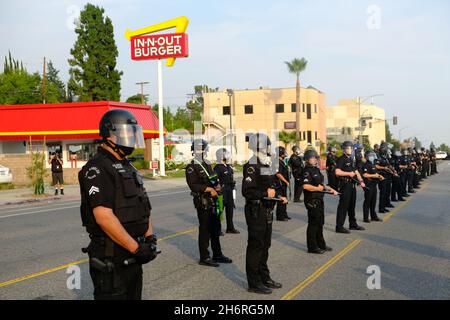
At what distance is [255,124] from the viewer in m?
70.2

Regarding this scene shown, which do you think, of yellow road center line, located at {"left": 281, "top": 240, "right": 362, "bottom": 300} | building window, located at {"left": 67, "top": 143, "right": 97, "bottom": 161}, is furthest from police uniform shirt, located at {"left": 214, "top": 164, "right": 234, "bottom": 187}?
building window, located at {"left": 67, "top": 143, "right": 97, "bottom": 161}

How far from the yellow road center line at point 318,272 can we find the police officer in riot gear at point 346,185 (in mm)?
1096

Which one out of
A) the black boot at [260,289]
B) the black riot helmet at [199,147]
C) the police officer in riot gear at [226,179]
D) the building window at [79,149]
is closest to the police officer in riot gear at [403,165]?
the police officer in riot gear at [226,179]

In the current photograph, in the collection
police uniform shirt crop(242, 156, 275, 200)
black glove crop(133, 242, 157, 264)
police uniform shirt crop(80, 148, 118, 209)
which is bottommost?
black glove crop(133, 242, 157, 264)

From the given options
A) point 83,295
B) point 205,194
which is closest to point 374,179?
point 205,194

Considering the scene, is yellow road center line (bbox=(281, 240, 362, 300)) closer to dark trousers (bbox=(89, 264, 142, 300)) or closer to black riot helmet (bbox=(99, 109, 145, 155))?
dark trousers (bbox=(89, 264, 142, 300))

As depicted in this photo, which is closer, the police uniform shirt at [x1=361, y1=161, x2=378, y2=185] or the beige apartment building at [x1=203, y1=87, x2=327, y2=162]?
the police uniform shirt at [x1=361, y1=161, x2=378, y2=185]

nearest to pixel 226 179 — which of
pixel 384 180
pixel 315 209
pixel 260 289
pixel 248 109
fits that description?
pixel 315 209

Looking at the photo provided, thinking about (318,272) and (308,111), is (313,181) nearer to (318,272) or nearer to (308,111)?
(318,272)

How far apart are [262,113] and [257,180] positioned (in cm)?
6400

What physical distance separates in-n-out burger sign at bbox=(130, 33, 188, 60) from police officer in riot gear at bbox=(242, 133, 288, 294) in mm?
29676

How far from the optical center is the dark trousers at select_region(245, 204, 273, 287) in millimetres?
6336
